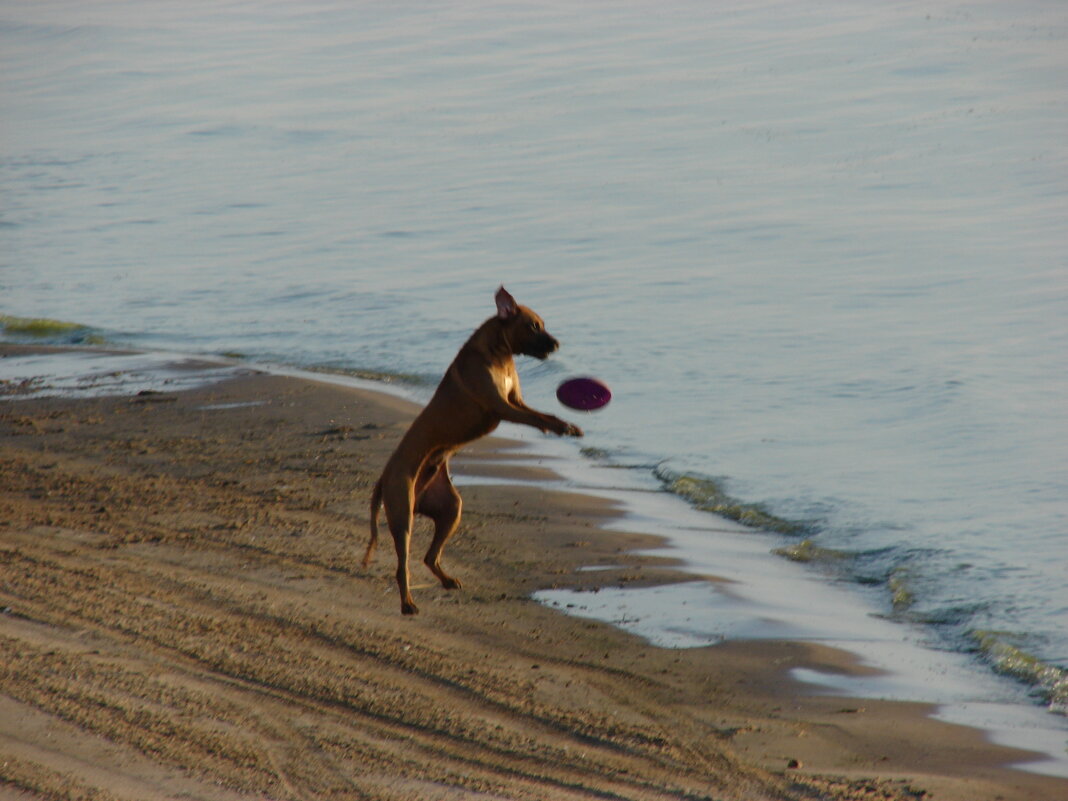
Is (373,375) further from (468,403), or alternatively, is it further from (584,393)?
(468,403)

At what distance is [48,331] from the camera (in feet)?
64.1

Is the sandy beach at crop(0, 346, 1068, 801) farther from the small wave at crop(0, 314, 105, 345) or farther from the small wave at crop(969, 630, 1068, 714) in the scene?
the small wave at crop(0, 314, 105, 345)

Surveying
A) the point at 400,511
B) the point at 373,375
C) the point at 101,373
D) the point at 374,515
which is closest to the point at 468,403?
the point at 400,511

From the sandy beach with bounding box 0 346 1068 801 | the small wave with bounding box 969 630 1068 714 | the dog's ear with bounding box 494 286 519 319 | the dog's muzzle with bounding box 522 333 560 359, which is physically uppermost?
the dog's ear with bounding box 494 286 519 319

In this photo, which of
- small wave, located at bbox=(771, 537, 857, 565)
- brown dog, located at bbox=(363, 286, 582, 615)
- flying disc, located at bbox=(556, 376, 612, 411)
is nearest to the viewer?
brown dog, located at bbox=(363, 286, 582, 615)

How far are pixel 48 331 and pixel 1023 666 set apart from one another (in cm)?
1527

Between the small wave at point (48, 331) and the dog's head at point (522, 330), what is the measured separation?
41.6ft

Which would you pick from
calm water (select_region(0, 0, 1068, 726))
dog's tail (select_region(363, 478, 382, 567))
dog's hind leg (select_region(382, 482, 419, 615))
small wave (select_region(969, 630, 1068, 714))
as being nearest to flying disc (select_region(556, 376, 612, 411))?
dog's hind leg (select_region(382, 482, 419, 615))

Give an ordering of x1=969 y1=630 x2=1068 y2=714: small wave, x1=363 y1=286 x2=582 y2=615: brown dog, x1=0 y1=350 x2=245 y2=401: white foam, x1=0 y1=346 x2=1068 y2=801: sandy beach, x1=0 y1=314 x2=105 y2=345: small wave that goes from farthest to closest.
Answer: x1=0 y1=314 x2=105 y2=345: small wave, x1=0 y1=350 x2=245 y2=401: white foam, x1=969 y1=630 x2=1068 y2=714: small wave, x1=363 y1=286 x2=582 y2=615: brown dog, x1=0 y1=346 x2=1068 y2=801: sandy beach

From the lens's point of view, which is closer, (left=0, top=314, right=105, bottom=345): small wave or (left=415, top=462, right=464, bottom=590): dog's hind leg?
(left=415, top=462, right=464, bottom=590): dog's hind leg

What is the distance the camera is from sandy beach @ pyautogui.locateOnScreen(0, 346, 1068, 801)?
5.94 m

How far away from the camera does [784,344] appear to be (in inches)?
687

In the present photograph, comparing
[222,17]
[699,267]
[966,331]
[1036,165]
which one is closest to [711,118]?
[1036,165]

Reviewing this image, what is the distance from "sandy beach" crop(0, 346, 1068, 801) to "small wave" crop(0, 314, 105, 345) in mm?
8359
